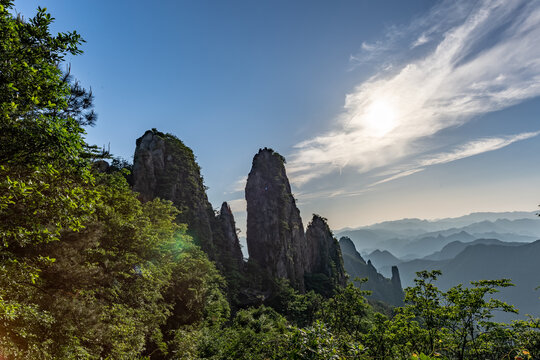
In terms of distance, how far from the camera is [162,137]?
5141 centimetres

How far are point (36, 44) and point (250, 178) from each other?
68177 millimetres

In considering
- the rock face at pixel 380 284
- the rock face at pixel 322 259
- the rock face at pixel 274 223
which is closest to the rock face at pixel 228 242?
the rock face at pixel 274 223

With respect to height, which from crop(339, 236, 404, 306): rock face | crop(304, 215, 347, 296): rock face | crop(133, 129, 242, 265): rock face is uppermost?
crop(133, 129, 242, 265): rock face

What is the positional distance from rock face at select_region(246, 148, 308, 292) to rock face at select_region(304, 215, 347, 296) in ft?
15.0

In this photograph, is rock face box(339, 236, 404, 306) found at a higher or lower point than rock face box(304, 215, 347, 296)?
lower

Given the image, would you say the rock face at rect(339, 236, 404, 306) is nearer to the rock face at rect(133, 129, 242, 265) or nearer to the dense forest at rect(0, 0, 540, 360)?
the rock face at rect(133, 129, 242, 265)

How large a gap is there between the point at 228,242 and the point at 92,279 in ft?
166

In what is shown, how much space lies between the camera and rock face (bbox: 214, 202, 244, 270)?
56.1m

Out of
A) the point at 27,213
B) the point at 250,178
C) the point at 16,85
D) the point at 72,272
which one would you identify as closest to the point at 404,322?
the point at 72,272

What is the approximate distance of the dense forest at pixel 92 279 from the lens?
6.99 meters

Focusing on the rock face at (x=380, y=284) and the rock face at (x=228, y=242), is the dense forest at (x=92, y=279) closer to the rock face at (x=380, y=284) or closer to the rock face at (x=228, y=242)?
the rock face at (x=228, y=242)

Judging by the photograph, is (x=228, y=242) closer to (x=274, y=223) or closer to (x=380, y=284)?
(x=274, y=223)

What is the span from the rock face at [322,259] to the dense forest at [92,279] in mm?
43518

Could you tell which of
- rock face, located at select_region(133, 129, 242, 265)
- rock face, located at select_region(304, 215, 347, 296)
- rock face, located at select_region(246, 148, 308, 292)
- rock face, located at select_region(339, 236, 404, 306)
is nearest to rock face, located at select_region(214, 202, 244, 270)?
rock face, located at select_region(133, 129, 242, 265)
